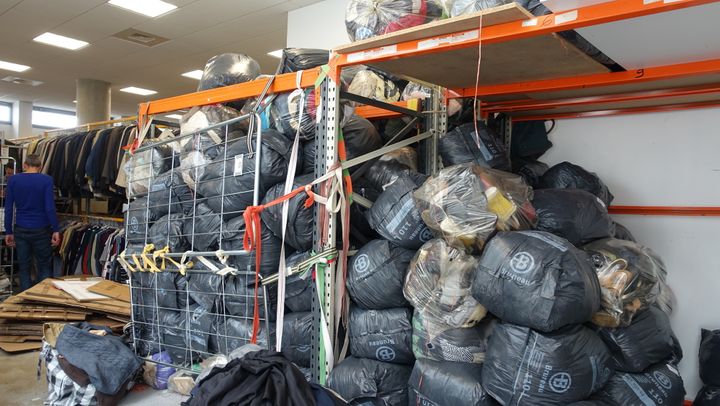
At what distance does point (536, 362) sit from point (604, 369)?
26cm

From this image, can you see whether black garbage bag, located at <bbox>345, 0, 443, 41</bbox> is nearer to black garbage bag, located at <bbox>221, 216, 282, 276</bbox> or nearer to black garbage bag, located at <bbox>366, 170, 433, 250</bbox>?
black garbage bag, located at <bbox>366, 170, 433, 250</bbox>

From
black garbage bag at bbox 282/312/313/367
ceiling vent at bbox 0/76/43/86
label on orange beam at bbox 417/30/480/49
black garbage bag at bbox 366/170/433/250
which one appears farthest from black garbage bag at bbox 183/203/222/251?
ceiling vent at bbox 0/76/43/86

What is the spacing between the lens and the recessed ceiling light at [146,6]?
5.97 meters

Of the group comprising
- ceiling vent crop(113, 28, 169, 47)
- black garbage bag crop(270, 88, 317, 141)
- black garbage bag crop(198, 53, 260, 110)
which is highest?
Answer: ceiling vent crop(113, 28, 169, 47)

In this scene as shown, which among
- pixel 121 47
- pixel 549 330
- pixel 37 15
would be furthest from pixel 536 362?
pixel 121 47

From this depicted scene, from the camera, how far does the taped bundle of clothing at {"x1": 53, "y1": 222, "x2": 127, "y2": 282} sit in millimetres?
5473

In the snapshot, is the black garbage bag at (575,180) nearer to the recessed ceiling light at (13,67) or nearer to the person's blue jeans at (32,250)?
the person's blue jeans at (32,250)

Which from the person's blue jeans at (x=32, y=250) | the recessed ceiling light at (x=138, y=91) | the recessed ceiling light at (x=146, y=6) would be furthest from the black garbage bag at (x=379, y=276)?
the recessed ceiling light at (x=138, y=91)

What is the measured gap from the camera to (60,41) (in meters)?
7.74

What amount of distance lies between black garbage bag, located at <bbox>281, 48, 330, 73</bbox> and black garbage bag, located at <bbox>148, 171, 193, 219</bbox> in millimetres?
843

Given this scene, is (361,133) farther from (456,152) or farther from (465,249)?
(465,249)

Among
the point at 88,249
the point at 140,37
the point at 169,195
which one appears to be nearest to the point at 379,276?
the point at 169,195

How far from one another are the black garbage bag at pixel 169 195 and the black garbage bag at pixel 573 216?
5.82 feet

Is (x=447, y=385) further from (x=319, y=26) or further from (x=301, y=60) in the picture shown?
(x=319, y=26)
